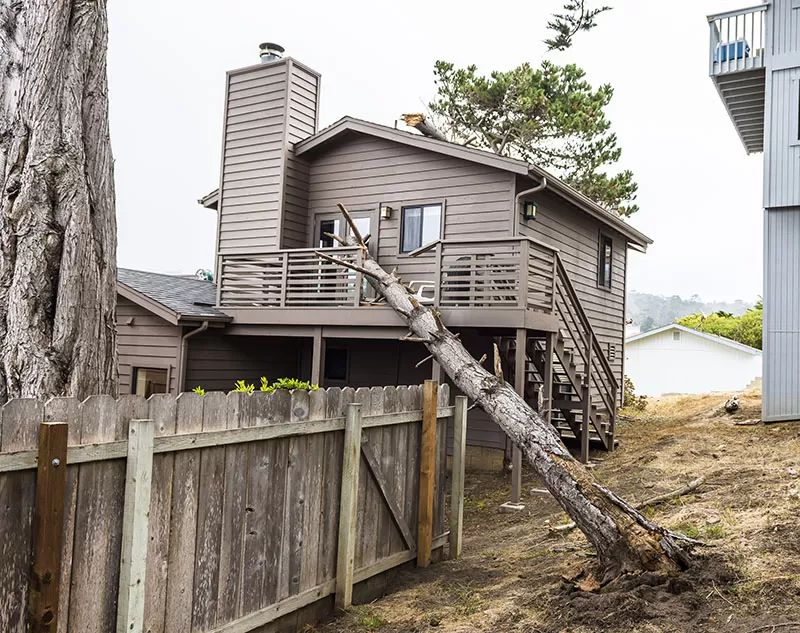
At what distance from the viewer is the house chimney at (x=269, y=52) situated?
14875mm

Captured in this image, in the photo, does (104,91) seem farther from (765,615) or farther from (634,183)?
(634,183)

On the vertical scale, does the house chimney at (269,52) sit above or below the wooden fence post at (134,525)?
above

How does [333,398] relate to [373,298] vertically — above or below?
below

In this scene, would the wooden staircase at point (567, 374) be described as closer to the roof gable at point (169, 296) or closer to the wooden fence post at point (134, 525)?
the roof gable at point (169, 296)

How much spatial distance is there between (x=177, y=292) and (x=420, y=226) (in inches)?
202

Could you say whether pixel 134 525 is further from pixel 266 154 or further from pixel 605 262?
pixel 605 262

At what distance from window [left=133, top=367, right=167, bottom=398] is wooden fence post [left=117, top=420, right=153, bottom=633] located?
10.0 m

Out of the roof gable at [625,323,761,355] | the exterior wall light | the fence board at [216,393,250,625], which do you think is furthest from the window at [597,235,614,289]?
the roof gable at [625,323,761,355]

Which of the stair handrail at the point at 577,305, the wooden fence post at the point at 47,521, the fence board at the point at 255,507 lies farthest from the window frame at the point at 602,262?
the wooden fence post at the point at 47,521

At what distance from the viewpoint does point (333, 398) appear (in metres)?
5.39

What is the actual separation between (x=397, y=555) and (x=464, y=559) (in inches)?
41.4

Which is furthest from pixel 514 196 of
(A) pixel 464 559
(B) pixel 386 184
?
(A) pixel 464 559

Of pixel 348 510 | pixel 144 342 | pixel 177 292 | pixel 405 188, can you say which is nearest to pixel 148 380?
pixel 144 342

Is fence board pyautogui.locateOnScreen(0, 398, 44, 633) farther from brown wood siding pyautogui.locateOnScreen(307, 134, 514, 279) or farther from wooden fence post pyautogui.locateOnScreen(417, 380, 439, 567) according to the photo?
brown wood siding pyautogui.locateOnScreen(307, 134, 514, 279)
